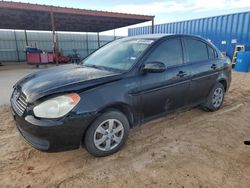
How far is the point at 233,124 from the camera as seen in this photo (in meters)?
3.76

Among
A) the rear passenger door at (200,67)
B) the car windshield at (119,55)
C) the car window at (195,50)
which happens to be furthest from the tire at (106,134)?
the car window at (195,50)

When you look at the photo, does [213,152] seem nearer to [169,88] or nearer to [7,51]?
[169,88]

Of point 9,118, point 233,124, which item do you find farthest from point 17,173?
point 233,124

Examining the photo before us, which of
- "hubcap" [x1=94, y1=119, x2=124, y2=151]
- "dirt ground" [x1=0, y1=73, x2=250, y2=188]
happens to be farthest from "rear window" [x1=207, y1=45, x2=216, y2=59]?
"hubcap" [x1=94, y1=119, x2=124, y2=151]

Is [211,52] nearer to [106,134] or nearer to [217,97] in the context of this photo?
[217,97]

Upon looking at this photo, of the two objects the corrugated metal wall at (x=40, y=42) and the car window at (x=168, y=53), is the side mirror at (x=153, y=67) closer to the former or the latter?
the car window at (x=168, y=53)

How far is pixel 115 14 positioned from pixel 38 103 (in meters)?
11.3

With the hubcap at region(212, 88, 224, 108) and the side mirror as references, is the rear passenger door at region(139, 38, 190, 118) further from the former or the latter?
the hubcap at region(212, 88, 224, 108)

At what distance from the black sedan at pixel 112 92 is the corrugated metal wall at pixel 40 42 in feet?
70.6

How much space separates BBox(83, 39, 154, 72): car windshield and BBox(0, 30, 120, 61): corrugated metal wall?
69.1 ft

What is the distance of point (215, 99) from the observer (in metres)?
4.35

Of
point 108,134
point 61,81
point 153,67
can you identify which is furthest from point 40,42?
point 108,134

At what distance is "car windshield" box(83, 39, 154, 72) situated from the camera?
303 cm

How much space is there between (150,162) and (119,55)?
1.74m
